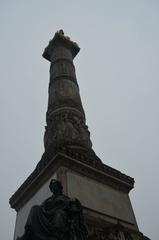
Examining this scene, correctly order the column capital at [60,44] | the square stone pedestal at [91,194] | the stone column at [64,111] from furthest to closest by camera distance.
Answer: the column capital at [60,44] < the stone column at [64,111] < the square stone pedestal at [91,194]

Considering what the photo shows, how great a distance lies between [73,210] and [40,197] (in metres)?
2.44

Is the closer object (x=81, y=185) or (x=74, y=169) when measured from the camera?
(x=81, y=185)

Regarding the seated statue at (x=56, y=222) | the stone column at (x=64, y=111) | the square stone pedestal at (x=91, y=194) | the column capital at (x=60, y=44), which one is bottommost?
the seated statue at (x=56, y=222)

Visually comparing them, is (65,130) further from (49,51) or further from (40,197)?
(49,51)

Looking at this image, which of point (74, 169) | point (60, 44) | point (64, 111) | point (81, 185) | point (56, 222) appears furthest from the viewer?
point (60, 44)

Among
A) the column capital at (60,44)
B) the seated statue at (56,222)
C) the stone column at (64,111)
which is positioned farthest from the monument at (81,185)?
the column capital at (60,44)

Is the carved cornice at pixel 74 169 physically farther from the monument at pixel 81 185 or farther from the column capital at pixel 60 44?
the column capital at pixel 60 44

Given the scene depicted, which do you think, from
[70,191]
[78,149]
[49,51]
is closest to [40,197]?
[70,191]

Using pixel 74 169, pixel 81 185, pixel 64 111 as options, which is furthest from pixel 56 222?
pixel 64 111

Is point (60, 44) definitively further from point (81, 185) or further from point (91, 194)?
point (91, 194)

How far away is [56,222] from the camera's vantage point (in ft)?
12.9

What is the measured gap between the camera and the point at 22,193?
23.8 feet

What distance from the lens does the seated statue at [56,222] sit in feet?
12.3

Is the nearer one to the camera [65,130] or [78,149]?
[78,149]
